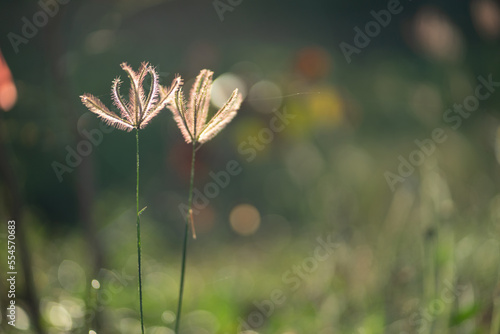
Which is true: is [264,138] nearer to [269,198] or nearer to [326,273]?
[269,198]

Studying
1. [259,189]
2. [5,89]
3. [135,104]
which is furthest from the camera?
[259,189]

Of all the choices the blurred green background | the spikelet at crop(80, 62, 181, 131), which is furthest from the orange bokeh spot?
the spikelet at crop(80, 62, 181, 131)

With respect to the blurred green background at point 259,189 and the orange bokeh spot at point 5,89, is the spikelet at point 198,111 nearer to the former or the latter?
the blurred green background at point 259,189

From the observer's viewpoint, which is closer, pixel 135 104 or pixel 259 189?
pixel 135 104

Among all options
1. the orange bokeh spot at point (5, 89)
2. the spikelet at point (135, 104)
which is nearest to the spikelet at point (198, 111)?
the spikelet at point (135, 104)

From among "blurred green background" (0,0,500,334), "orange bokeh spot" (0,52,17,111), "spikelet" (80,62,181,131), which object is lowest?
"blurred green background" (0,0,500,334)

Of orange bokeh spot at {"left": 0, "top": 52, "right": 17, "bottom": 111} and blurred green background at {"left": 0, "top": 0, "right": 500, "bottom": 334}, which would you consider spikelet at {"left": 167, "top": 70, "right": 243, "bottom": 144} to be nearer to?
blurred green background at {"left": 0, "top": 0, "right": 500, "bottom": 334}

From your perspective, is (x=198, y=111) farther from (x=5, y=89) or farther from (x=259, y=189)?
(x=259, y=189)

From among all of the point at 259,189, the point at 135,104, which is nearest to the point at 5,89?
the point at 135,104
